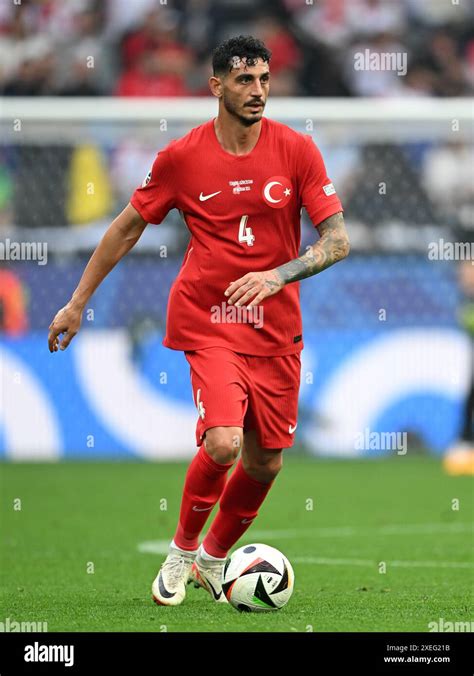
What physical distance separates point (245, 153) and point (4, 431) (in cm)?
835

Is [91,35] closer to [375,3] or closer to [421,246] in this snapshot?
[375,3]

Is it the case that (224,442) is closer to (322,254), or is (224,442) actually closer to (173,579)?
(173,579)

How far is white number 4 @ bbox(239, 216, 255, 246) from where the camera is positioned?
5.96 meters

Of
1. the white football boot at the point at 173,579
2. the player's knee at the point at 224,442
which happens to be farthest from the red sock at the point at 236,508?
the player's knee at the point at 224,442

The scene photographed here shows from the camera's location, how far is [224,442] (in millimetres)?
5707

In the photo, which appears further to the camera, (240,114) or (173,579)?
(173,579)

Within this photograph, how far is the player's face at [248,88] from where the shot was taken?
583cm

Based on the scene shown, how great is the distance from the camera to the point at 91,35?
1634 cm

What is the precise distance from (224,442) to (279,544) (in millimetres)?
3028

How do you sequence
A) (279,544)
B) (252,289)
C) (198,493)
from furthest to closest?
1. (279,544)
2. (198,493)
3. (252,289)

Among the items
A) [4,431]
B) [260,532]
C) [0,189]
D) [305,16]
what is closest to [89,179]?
[0,189]

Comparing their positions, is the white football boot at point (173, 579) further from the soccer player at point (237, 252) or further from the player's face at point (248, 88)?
the player's face at point (248, 88)

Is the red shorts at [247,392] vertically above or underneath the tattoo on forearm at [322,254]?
underneath

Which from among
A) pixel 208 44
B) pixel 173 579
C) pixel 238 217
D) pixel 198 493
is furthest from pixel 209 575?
pixel 208 44
